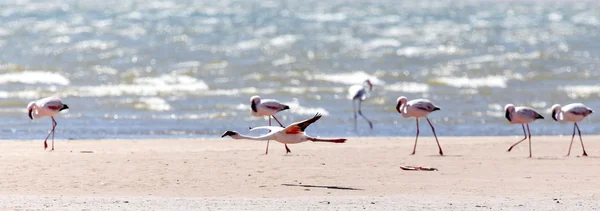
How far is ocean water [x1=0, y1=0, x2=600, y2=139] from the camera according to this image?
19422mm

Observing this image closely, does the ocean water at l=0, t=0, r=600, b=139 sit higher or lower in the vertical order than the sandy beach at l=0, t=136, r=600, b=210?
higher

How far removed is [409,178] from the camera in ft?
40.4

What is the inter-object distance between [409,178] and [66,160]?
3824mm

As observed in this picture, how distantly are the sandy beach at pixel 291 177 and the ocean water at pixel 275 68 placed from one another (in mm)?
2775

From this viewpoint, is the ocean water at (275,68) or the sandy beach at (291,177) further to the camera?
the ocean water at (275,68)

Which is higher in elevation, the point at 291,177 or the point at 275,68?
the point at 275,68

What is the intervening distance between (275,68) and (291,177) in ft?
53.9

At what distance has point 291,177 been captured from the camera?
12.3m

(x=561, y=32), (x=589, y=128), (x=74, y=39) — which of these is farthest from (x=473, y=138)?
(x=561, y=32)

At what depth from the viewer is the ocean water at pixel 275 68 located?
19422mm

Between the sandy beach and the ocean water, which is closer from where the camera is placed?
the sandy beach

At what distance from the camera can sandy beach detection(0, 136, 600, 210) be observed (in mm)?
10500

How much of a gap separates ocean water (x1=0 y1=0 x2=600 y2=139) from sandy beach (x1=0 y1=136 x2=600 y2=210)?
109 inches

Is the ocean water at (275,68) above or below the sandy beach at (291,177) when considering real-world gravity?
above
